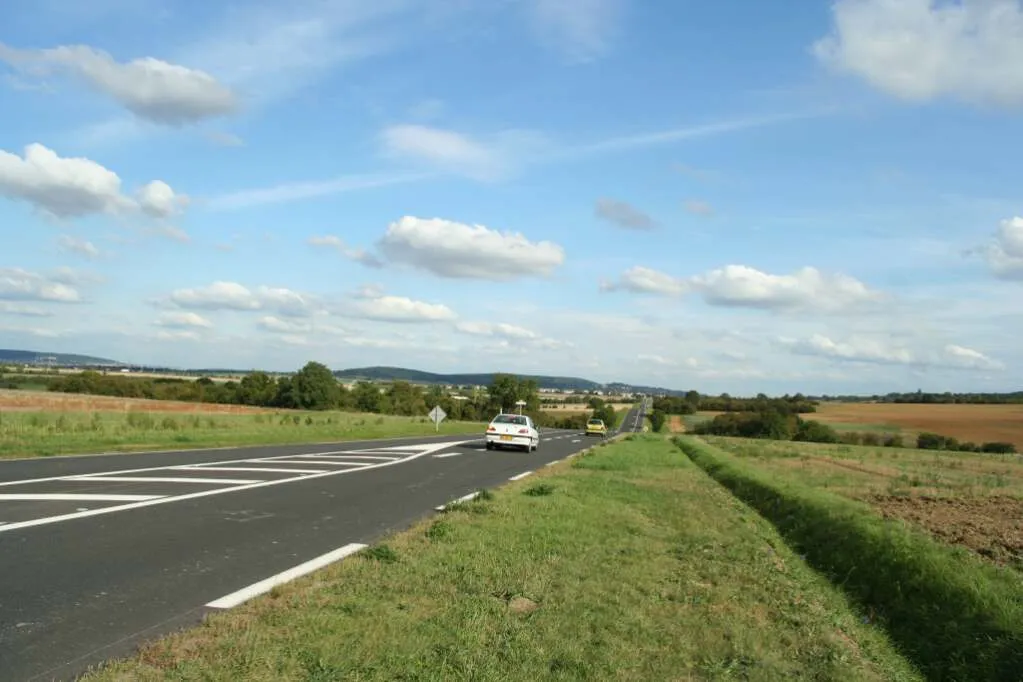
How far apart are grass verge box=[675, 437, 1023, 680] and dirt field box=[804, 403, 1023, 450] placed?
55.1 metres

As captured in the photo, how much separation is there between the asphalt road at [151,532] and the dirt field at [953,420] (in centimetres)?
5547

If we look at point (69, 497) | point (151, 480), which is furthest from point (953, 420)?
point (69, 497)

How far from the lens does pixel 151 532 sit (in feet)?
28.8

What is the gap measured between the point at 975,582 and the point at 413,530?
628 cm

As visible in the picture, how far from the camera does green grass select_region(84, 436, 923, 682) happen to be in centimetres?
471

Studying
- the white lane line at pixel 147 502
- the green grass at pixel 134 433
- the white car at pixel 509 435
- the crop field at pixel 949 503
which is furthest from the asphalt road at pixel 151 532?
the white car at pixel 509 435

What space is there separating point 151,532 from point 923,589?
858cm

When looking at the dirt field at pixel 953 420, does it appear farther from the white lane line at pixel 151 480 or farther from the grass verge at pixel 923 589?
the white lane line at pixel 151 480

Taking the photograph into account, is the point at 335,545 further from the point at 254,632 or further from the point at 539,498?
the point at 539,498

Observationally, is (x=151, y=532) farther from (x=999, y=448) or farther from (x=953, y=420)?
(x=953, y=420)

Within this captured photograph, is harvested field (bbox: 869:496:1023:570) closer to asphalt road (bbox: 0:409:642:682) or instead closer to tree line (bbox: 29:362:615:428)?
asphalt road (bbox: 0:409:642:682)

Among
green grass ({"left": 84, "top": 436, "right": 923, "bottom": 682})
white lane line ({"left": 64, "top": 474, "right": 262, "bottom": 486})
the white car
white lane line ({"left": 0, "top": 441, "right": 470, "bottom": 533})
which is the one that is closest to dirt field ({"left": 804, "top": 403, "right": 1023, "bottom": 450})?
the white car

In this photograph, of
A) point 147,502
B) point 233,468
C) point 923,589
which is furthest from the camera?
point 233,468

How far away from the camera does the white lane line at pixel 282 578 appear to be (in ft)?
20.0
